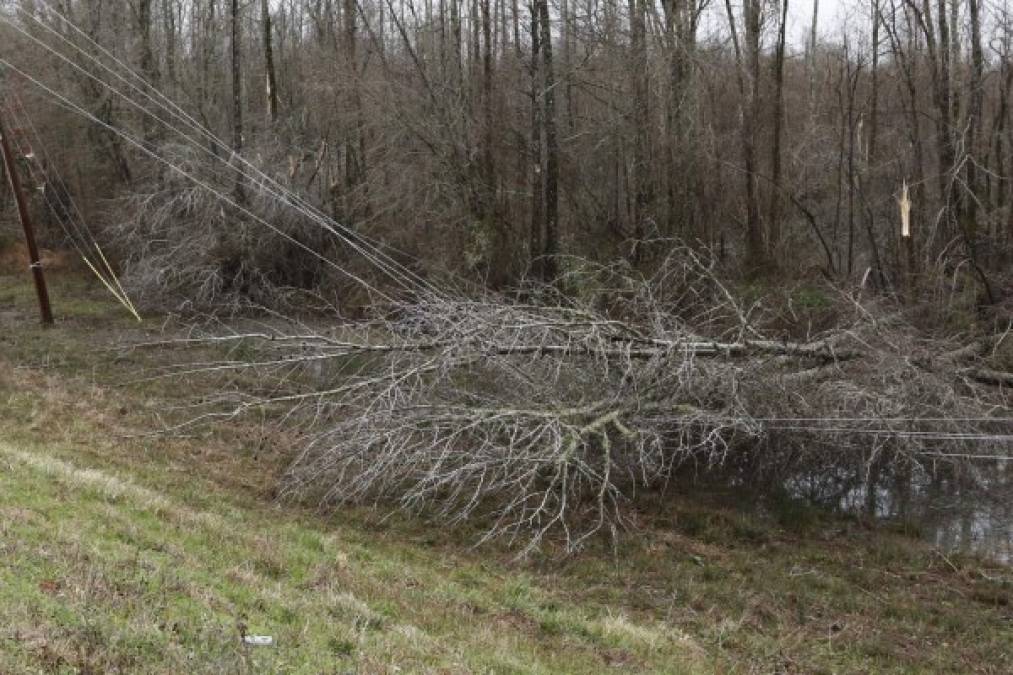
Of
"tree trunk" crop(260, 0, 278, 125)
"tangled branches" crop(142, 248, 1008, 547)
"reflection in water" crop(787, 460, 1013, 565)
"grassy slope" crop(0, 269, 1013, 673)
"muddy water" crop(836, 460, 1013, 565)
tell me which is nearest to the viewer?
"grassy slope" crop(0, 269, 1013, 673)

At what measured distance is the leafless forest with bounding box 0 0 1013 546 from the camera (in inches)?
364

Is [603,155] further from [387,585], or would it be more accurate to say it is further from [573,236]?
[387,585]

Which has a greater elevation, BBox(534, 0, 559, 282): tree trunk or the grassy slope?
BBox(534, 0, 559, 282): tree trunk

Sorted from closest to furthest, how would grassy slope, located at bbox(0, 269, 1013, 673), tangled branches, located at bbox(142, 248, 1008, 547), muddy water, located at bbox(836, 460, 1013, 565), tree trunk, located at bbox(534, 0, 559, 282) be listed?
grassy slope, located at bbox(0, 269, 1013, 673) → tangled branches, located at bbox(142, 248, 1008, 547) → muddy water, located at bbox(836, 460, 1013, 565) → tree trunk, located at bbox(534, 0, 559, 282)

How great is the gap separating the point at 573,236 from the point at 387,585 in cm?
1263

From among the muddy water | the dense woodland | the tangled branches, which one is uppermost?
the dense woodland

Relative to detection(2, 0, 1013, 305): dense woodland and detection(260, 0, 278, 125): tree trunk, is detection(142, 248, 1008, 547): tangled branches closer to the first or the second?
detection(2, 0, 1013, 305): dense woodland

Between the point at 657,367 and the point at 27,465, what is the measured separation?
5.47 meters

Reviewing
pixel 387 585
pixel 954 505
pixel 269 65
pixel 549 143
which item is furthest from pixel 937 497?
pixel 269 65

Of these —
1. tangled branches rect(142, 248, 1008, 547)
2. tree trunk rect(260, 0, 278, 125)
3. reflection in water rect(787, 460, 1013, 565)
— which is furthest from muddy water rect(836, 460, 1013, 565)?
tree trunk rect(260, 0, 278, 125)

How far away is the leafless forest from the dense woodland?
0.08 metres

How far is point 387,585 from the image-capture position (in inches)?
247

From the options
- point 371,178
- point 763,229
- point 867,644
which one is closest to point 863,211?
point 763,229

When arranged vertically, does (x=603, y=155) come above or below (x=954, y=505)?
above
